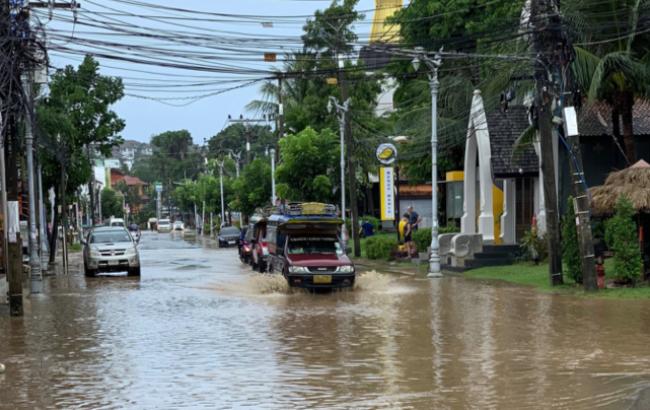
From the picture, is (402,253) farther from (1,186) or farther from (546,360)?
(546,360)

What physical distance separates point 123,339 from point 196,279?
49.5ft

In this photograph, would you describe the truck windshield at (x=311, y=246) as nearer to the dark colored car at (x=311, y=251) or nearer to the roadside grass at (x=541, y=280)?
the dark colored car at (x=311, y=251)

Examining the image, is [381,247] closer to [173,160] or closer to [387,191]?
[387,191]

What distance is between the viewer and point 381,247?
40344mm

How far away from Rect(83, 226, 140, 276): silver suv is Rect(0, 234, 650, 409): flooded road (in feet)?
25.9

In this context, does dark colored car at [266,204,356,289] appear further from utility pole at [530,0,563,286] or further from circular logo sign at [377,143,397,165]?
circular logo sign at [377,143,397,165]

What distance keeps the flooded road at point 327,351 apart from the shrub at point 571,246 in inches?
58.3

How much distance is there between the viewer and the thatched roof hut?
22.7 m

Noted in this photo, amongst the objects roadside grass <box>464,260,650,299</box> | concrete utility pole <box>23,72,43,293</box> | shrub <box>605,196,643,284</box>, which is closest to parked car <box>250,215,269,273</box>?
roadside grass <box>464,260,650,299</box>

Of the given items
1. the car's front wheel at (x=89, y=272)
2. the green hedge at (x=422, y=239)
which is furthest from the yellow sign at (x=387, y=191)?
the car's front wheel at (x=89, y=272)

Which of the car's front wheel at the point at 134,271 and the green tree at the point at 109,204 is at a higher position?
the green tree at the point at 109,204

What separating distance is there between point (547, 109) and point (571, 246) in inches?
138

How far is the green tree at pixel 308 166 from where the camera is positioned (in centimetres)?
4981

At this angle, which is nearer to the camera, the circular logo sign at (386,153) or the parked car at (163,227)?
the circular logo sign at (386,153)
